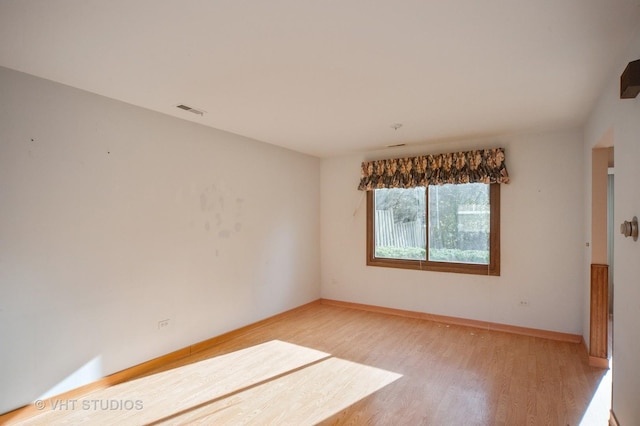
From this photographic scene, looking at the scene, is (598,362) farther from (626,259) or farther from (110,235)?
(110,235)

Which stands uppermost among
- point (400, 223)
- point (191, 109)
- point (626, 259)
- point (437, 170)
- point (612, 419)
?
point (191, 109)

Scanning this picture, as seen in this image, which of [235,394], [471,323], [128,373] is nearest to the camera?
[235,394]

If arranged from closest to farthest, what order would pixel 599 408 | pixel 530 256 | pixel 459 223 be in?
pixel 599 408, pixel 530 256, pixel 459 223

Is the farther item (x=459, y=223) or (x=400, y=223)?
(x=400, y=223)

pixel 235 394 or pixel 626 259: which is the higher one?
pixel 626 259

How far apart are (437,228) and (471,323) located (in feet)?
4.50

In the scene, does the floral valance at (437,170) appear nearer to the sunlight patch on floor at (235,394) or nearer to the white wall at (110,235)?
the white wall at (110,235)

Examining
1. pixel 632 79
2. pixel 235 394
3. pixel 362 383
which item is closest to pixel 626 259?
pixel 632 79

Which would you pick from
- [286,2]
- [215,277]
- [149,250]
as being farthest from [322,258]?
[286,2]

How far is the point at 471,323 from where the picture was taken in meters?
4.40

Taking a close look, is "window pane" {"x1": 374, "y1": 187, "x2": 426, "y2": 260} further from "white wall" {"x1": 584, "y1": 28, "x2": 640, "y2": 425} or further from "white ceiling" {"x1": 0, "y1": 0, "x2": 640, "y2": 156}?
"white wall" {"x1": 584, "y1": 28, "x2": 640, "y2": 425}

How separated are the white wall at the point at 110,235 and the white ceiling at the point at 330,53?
370 millimetres

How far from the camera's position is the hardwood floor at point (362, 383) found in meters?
2.40

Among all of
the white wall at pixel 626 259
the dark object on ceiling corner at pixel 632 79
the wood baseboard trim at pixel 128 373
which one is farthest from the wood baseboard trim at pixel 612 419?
the wood baseboard trim at pixel 128 373
